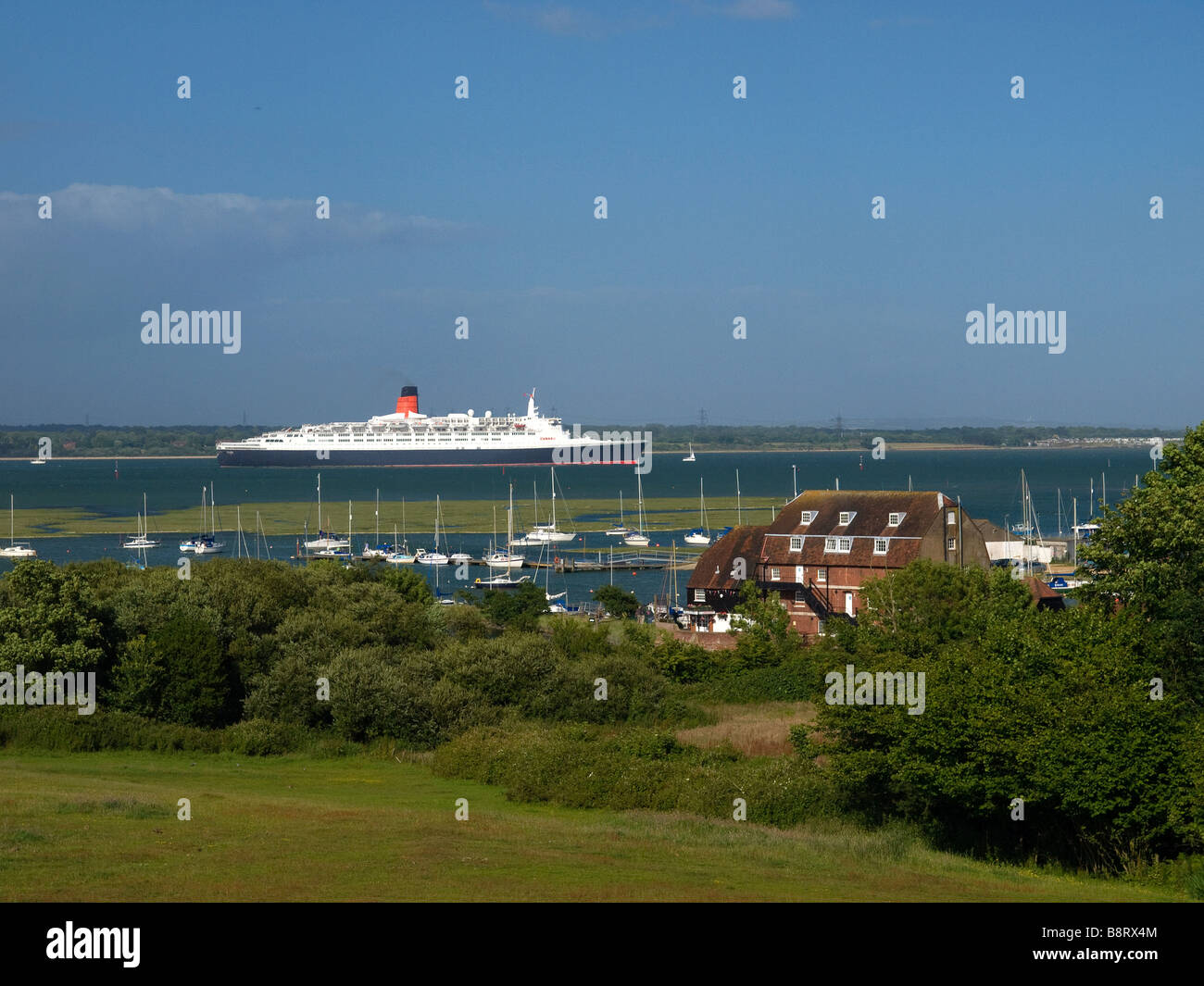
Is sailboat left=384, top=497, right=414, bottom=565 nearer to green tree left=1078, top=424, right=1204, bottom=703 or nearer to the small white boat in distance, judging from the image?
the small white boat in distance

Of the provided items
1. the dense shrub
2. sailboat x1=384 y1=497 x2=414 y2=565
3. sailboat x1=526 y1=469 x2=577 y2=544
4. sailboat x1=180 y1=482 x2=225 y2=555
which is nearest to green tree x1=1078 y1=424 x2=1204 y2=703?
the dense shrub

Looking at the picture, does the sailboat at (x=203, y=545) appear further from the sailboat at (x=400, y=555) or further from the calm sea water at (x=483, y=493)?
the sailboat at (x=400, y=555)

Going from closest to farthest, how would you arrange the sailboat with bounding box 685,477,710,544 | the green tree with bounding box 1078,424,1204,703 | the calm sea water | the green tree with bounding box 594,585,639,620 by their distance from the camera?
the green tree with bounding box 1078,424,1204,703 → the green tree with bounding box 594,585,639,620 → the calm sea water → the sailboat with bounding box 685,477,710,544

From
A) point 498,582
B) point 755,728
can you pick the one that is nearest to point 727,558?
point 755,728

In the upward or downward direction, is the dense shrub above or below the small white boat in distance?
below

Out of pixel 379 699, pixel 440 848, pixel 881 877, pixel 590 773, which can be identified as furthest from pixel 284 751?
pixel 881 877
